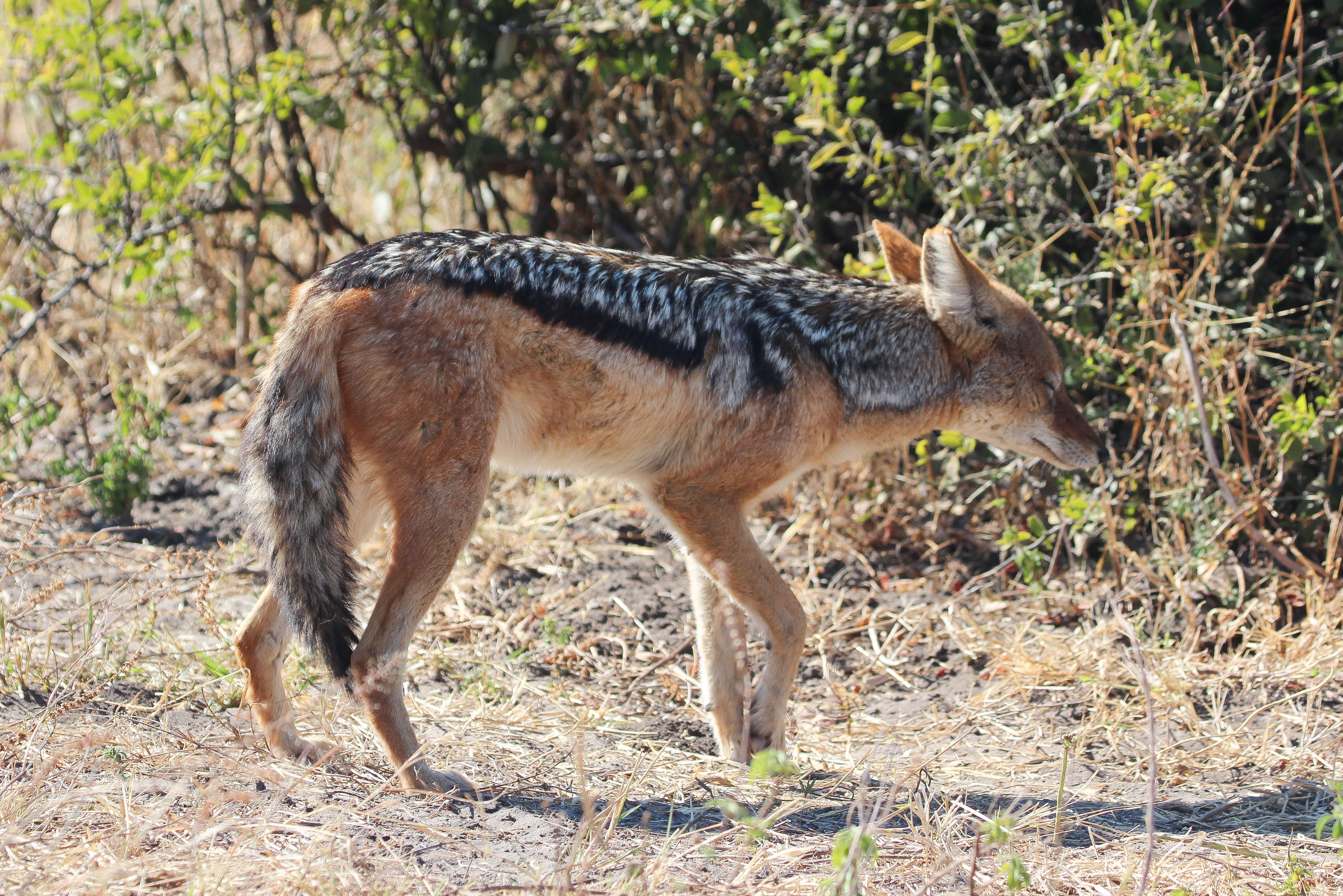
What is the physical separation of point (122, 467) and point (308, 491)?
9.11ft

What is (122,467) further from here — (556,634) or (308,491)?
(308,491)

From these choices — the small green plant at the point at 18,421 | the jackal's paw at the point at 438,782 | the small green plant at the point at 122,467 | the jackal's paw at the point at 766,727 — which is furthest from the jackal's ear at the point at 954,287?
the small green plant at the point at 18,421

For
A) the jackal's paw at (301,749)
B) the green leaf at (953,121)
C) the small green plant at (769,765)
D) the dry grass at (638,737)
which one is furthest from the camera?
the green leaf at (953,121)

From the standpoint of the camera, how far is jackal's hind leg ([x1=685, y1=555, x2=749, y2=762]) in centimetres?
461

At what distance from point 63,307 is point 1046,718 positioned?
6.99m

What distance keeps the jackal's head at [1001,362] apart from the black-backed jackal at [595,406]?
0.01 metres

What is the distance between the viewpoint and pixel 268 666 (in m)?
4.16

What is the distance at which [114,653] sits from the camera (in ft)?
15.3

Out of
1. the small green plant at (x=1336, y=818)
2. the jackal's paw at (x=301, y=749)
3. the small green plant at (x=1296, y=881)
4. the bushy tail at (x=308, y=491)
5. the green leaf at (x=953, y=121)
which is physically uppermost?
the green leaf at (x=953, y=121)

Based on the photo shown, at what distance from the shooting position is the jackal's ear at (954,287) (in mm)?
4641

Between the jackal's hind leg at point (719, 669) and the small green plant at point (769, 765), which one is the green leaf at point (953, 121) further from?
the small green plant at point (769, 765)

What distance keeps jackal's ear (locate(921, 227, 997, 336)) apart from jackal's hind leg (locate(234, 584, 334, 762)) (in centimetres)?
283

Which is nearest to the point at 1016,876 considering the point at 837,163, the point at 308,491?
the point at 308,491

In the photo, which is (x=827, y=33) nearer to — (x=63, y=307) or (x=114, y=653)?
(x=114, y=653)
